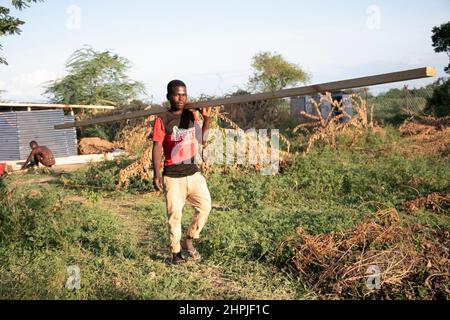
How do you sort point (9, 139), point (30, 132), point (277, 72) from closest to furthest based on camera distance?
point (9, 139) < point (30, 132) < point (277, 72)

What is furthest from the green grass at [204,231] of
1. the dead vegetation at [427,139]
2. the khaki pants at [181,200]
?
the dead vegetation at [427,139]

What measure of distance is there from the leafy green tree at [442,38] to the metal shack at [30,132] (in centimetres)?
1505

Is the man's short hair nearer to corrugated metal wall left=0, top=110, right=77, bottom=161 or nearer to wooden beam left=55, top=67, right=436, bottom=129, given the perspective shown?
wooden beam left=55, top=67, right=436, bottom=129

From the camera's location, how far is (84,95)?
22406 millimetres

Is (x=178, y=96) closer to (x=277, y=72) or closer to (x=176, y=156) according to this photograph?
(x=176, y=156)

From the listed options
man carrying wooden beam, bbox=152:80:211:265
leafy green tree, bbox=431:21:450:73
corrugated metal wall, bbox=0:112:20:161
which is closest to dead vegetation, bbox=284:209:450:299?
man carrying wooden beam, bbox=152:80:211:265

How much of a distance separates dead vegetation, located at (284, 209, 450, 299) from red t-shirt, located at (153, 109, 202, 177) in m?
1.33

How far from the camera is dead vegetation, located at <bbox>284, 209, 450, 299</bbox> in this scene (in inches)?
136

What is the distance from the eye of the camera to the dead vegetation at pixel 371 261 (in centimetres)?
346

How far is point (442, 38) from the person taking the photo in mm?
17781

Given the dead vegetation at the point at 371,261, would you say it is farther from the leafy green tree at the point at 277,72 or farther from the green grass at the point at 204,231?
the leafy green tree at the point at 277,72

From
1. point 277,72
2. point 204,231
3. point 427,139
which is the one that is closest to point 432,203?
point 204,231

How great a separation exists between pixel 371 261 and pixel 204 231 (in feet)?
6.97
